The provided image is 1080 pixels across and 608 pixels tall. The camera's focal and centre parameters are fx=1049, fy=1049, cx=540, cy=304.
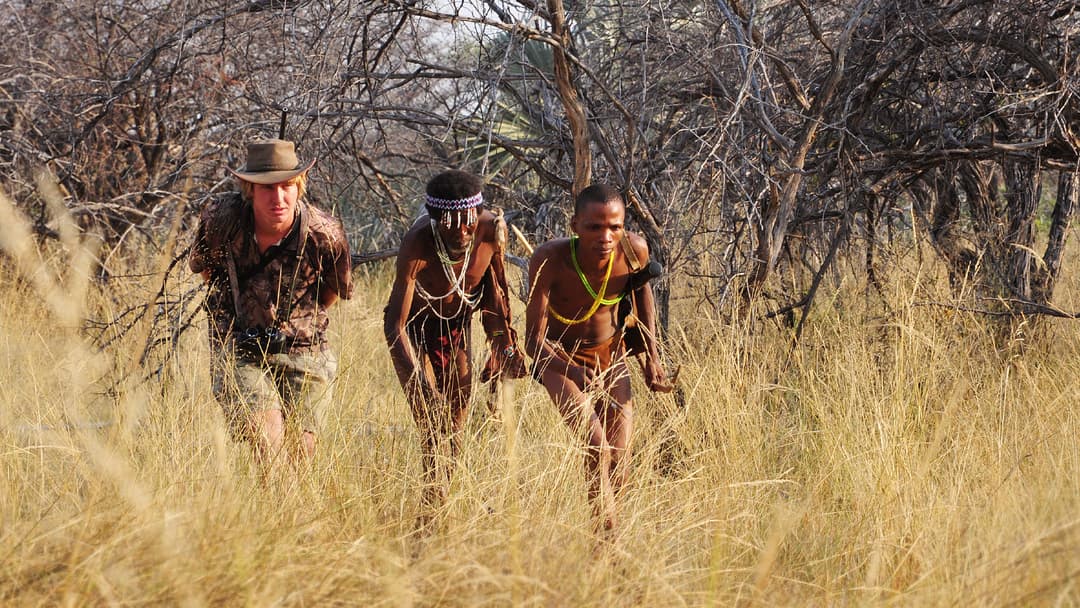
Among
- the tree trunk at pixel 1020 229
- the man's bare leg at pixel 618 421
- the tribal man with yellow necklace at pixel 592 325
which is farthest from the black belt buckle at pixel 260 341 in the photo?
the tree trunk at pixel 1020 229

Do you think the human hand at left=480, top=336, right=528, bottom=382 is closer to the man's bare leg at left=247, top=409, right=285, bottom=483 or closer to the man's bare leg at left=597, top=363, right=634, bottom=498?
the man's bare leg at left=597, top=363, right=634, bottom=498

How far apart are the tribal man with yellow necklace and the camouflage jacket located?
2.56ft

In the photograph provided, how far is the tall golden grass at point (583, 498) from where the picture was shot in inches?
95.3

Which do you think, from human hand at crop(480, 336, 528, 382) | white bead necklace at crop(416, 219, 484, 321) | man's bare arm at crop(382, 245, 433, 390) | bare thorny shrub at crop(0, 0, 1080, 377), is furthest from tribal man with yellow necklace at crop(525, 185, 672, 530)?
bare thorny shrub at crop(0, 0, 1080, 377)

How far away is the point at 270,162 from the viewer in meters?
3.89

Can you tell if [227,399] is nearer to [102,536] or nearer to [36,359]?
[102,536]

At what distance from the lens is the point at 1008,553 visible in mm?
2648

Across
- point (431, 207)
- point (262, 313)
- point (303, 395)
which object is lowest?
point (303, 395)

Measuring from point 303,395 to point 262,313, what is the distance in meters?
0.35

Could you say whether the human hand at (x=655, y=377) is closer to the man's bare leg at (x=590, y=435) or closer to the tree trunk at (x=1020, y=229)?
the man's bare leg at (x=590, y=435)

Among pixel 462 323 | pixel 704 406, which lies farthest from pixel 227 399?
pixel 704 406

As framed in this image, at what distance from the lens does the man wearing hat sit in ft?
12.7

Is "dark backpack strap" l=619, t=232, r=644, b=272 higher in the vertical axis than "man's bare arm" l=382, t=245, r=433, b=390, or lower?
higher

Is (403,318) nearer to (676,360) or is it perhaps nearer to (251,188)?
(251,188)
